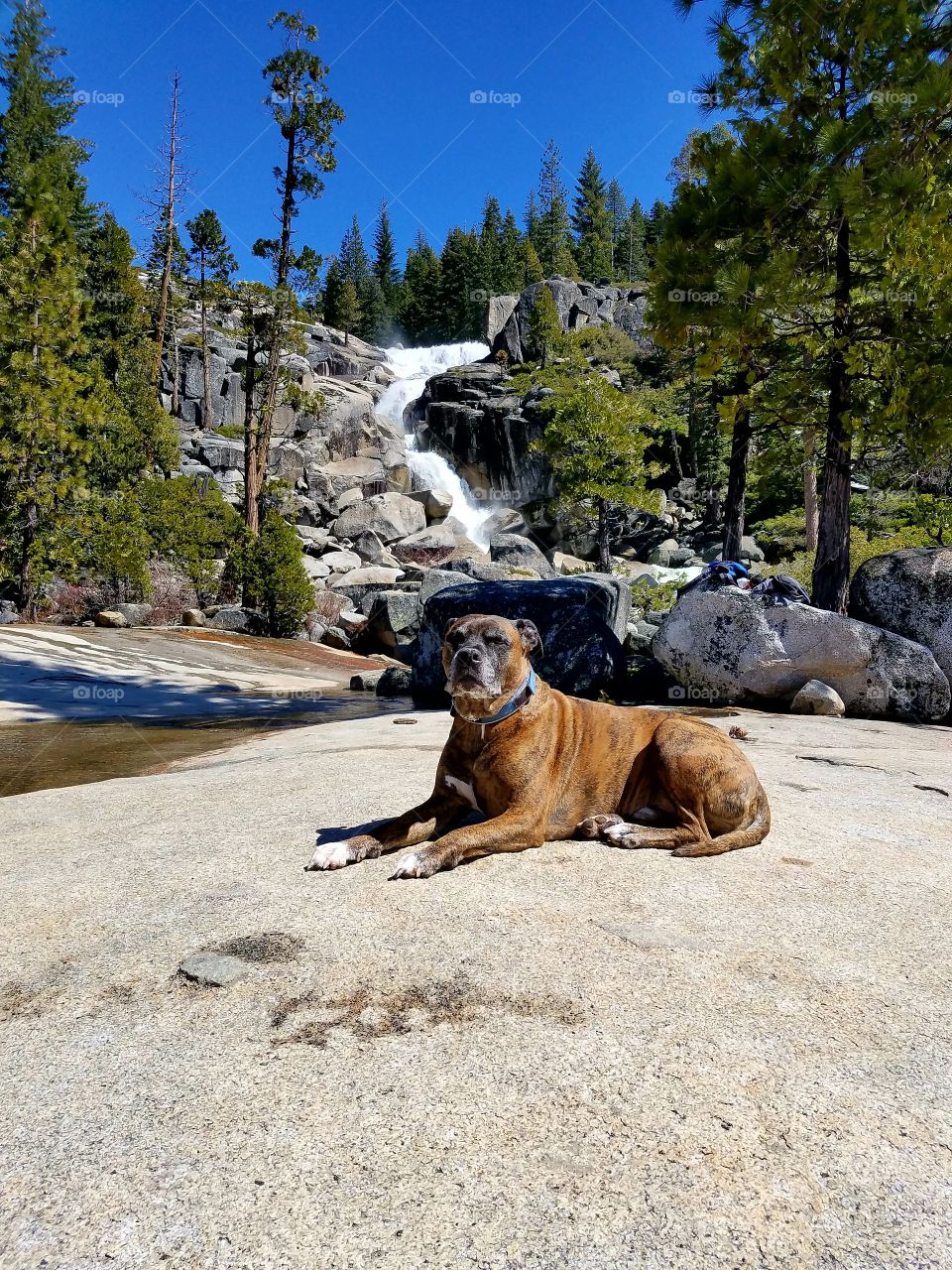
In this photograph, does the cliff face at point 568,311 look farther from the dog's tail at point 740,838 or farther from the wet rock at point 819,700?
the dog's tail at point 740,838

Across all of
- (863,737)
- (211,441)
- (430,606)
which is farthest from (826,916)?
(211,441)

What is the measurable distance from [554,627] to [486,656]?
759 centimetres

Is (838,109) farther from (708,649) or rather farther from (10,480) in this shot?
(10,480)

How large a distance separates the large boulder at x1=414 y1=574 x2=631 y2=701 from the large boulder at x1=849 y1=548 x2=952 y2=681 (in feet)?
10.6

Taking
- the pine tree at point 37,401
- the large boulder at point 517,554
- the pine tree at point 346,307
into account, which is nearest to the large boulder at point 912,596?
the pine tree at point 37,401

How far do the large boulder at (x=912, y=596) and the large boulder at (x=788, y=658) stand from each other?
53 cm

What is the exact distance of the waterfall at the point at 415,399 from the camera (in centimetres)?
4250

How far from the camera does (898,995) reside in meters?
2.22

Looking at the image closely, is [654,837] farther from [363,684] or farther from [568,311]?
[568,311]

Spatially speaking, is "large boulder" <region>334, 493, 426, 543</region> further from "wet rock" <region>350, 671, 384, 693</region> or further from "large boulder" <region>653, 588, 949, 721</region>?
"large boulder" <region>653, 588, 949, 721</region>

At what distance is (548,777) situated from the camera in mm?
3496

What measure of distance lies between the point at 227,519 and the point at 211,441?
69.1 ft

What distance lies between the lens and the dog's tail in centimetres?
336

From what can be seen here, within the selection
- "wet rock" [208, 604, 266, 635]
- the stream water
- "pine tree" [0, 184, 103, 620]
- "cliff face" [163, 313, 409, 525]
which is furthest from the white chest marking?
"cliff face" [163, 313, 409, 525]
